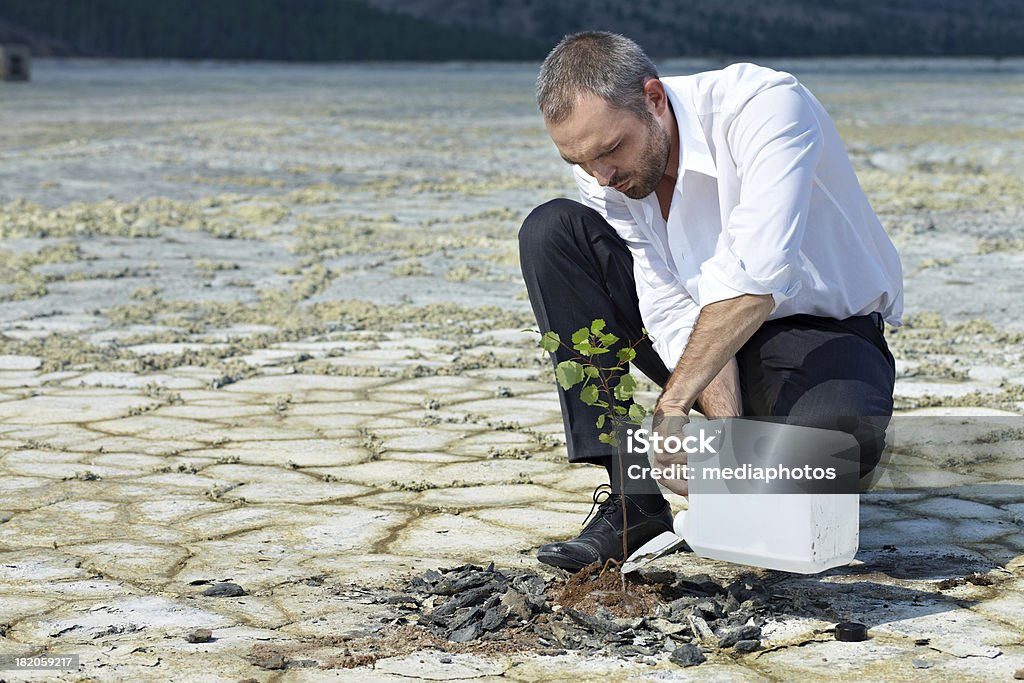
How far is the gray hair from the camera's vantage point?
2619 millimetres

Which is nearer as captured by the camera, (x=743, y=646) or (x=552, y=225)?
(x=743, y=646)

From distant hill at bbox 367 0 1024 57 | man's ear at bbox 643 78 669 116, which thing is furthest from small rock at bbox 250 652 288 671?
distant hill at bbox 367 0 1024 57

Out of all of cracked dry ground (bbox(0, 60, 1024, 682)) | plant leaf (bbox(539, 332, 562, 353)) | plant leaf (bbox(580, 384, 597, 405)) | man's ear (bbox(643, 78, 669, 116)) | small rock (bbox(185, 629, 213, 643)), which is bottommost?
cracked dry ground (bbox(0, 60, 1024, 682))

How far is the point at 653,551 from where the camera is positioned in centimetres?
276

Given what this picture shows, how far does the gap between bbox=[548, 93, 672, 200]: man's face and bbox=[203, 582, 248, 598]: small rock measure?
3.49 feet

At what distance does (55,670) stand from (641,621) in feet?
3.37

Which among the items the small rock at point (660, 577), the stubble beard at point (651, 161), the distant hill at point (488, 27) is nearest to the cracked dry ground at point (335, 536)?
the small rock at point (660, 577)

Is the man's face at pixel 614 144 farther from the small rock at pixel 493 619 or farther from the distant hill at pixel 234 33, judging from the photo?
the distant hill at pixel 234 33

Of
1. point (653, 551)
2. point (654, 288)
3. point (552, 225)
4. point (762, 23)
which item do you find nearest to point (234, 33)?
point (762, 23)

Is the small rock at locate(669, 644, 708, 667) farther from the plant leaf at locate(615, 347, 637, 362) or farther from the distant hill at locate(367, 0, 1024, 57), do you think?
the distant hill at locate(367, 0, 1024, 57)

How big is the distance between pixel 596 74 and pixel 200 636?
1.23 meters

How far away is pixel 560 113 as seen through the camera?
8.75ft

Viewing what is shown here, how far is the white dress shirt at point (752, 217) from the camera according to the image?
8.57 feet

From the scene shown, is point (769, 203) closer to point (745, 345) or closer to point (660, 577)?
point (745, 345)
